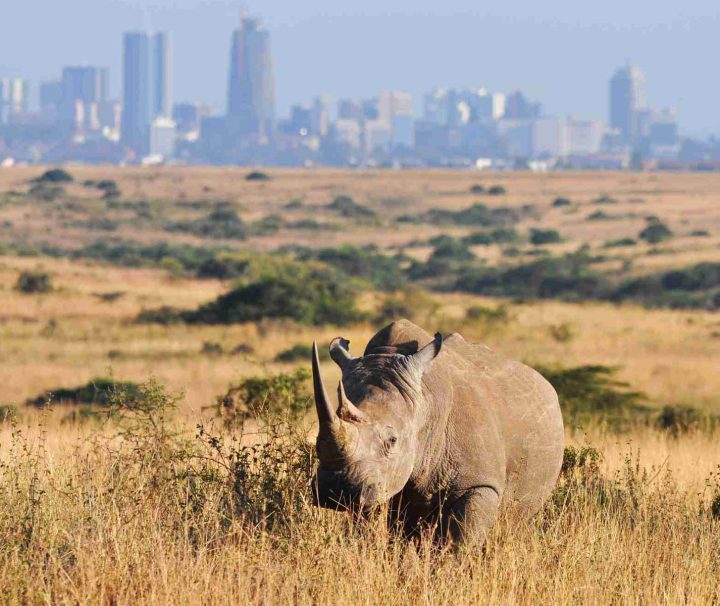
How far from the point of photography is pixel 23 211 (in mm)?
85250

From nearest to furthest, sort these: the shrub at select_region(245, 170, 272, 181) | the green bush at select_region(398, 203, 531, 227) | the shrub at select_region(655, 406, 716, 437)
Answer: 1. the shrub at select_region(655, 406, 716, 437)
2. the green bush at select_region(398, 203, 531, 227)
3. the shrub at select_region(245, 170, 272, 181)

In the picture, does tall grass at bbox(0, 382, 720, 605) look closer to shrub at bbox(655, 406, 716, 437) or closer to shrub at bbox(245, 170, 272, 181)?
shrub at bbox(655, 406, 716, 437)

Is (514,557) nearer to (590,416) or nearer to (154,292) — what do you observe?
(590,416)

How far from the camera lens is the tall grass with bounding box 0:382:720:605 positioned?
6.55 meters

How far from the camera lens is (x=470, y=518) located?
7.17 meters

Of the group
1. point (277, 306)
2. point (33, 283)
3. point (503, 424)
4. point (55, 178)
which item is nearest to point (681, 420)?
point (503, 424)

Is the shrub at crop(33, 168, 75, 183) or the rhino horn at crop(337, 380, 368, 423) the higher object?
the rhino horn at crop(337, 380, 368, 423)

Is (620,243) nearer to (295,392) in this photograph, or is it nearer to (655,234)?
(655,234)

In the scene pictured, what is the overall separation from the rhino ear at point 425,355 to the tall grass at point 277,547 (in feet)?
2.39

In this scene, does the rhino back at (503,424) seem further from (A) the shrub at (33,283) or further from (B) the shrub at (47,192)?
(B) the shrub at (47,192)

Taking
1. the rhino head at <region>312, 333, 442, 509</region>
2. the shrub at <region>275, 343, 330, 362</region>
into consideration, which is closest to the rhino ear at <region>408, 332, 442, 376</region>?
the rhino head at <region>312, 333, 442, 509</region>

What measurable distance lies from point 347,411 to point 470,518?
116 cm

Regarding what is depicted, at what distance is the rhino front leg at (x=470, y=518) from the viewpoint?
7.15 m

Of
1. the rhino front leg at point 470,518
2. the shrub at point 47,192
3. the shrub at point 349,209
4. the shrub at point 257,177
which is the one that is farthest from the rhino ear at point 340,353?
the shrub at point 257,177
